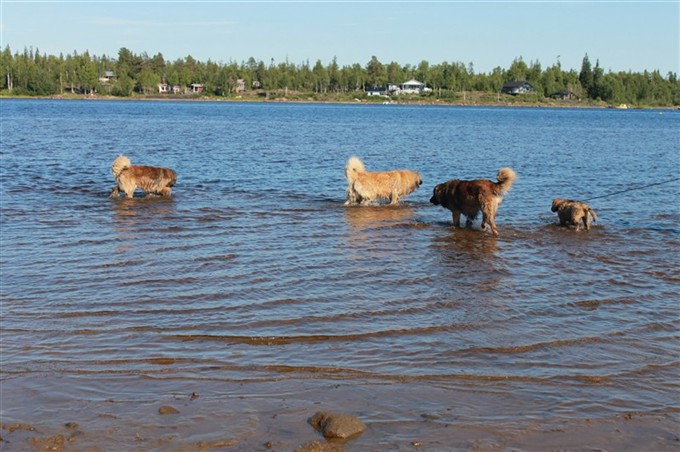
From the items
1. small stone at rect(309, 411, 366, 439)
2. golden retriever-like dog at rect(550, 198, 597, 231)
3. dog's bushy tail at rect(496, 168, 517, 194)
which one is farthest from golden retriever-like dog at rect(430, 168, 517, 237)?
small stone at rect(309, 411, 366, 439)

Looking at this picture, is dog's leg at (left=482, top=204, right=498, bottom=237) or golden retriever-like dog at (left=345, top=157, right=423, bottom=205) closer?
dog's leg at (left=482, top=204, right=498, bottom=237)

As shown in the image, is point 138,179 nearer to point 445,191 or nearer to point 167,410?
point 445,191

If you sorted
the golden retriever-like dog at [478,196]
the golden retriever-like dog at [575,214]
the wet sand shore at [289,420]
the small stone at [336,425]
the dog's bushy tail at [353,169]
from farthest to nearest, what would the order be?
the dog's bushy tail at [353,169] < the golden retriever-like dog at [575,214] < the golden retriever-like dog at [478,196] < the small stone at [336,425] < the wet sand shore at [289,420]

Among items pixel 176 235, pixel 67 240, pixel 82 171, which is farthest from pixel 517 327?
pixel 82 171

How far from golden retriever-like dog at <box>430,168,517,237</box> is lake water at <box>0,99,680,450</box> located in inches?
19.0

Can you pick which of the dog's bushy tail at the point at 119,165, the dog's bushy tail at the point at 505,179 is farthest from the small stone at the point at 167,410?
the dog's bushy tail at the point at 119,165

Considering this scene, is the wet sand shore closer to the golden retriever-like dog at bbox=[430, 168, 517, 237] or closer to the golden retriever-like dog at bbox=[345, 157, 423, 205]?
the golden retriever-like dog at bbox=[430, 168, 517, 237]

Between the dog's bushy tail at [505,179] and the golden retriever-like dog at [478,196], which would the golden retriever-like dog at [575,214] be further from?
the dog's bushy tail at [505,179]

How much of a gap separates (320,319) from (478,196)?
701 centimetres

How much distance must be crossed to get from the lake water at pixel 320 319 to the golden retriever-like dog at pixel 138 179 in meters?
0.44

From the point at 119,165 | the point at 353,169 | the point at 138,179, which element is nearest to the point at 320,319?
the point at 353,169

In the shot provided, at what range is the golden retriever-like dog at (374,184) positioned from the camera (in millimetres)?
18359

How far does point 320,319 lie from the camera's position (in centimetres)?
920

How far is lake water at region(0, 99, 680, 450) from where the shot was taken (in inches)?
250
